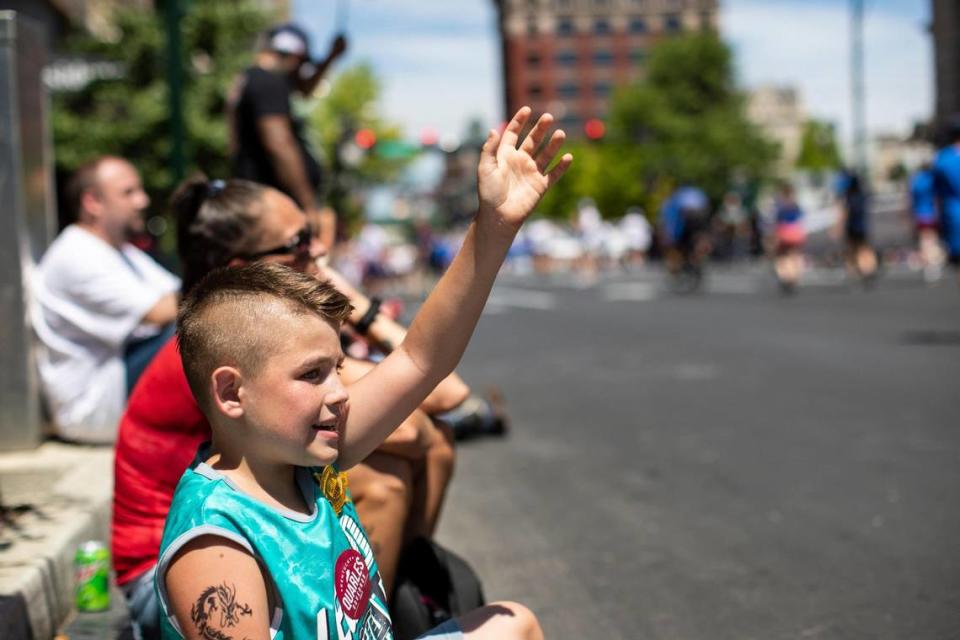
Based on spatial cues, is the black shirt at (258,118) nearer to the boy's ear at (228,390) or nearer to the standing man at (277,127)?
the standing man at (277,127)

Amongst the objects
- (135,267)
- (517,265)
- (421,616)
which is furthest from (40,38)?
(517,265)

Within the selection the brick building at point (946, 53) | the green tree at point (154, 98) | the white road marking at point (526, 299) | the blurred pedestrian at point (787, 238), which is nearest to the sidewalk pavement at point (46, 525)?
the white road marking at point (526, 299)

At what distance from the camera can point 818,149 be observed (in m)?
144

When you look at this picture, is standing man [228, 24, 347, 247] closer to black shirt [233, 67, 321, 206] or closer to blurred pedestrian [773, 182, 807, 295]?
black shirt [233, 67, 321, 206]

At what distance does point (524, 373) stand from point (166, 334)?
16.0 ft

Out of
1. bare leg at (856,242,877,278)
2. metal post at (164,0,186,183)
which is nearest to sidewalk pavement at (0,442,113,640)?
metal post at (164,0,186,183)

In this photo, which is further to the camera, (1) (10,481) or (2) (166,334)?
(2) (166,334)

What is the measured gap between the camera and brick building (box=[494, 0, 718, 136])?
144 metres

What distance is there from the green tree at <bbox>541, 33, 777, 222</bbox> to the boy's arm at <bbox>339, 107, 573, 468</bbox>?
79.8m

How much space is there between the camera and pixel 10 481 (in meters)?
4.66

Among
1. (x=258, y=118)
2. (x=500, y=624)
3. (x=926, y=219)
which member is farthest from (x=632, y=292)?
(x=500, y=624)

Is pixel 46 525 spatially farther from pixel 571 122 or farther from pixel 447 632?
pixel 571 122

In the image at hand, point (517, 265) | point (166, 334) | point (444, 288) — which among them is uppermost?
point (444, 288)

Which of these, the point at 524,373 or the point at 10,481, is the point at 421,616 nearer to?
the point at 10,481
